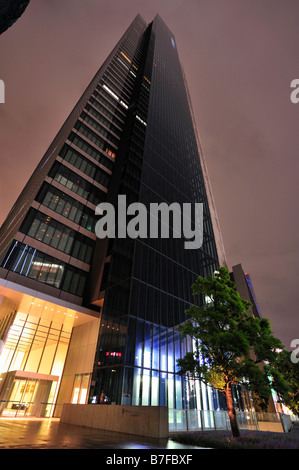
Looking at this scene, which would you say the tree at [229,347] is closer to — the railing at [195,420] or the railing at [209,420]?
the railing at [195,420]

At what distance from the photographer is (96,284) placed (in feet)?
90.7

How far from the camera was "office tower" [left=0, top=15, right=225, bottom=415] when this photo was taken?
2170 cm

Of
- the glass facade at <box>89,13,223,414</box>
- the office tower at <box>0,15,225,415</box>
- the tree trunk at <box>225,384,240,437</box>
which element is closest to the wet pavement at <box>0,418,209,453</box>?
the tree trunk at <box>225,384,240,437</box>

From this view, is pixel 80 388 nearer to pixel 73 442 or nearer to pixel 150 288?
pixel 150 288

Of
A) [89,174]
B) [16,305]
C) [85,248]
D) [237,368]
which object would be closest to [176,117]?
[89,174]

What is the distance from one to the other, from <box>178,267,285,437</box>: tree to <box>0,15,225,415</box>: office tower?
314 inches

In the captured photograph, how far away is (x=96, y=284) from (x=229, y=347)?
1783cm

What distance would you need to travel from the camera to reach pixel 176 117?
55.5m

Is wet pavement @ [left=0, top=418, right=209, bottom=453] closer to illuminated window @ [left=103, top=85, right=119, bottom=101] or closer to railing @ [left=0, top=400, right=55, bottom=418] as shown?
railing @ [left=0, top=400, right=55, bottom=418]

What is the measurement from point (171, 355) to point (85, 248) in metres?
16.5

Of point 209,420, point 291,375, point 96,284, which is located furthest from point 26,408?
point 291,375

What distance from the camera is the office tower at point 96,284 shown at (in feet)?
71.2
